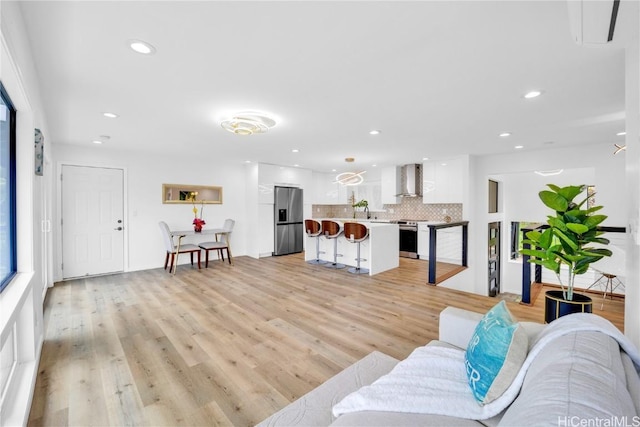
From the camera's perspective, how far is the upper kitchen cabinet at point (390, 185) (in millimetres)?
7352

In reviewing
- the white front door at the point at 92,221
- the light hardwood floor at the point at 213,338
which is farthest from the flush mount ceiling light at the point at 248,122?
the white front door at the point at 92,221

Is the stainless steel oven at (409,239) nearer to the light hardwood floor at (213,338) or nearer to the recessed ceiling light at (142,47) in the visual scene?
the light hardwood floor at (213,338)

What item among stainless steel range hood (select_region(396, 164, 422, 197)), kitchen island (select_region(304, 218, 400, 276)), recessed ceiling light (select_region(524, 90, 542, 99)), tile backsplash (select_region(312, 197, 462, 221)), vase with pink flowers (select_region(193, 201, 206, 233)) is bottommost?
kitchen island (select_region(304, 218, 400, 276))

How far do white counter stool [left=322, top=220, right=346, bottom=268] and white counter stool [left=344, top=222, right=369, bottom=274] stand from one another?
284 millimetres

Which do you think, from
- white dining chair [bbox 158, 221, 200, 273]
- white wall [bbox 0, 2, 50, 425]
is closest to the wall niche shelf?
white dining chair [bbox 158, 221, 200, 273]

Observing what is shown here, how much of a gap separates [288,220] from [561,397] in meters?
6.95

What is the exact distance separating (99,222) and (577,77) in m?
7.04

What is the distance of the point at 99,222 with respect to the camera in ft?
17.1

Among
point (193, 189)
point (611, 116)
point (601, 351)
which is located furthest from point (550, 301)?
point (193, 189)

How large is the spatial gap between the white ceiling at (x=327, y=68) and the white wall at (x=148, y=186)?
1069 mm

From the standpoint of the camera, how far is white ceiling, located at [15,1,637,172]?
161 cm

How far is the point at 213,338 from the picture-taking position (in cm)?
271

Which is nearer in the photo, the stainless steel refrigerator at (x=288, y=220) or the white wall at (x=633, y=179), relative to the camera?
the white wall at (x=633, y=179)

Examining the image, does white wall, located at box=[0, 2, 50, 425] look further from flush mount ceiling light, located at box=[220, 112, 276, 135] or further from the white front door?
the white front door
